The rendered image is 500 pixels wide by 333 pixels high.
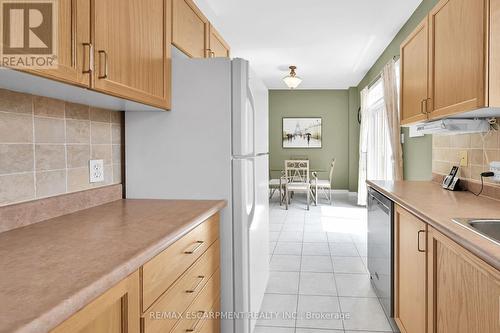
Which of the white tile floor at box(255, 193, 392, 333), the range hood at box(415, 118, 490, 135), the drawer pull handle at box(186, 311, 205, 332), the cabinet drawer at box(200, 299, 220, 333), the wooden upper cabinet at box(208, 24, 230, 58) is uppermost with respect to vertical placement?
the wooden upper cabinet at box(208, 24, 230, 58)

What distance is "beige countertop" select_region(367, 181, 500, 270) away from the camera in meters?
1.11

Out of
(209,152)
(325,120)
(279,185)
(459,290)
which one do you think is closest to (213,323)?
(209,152)

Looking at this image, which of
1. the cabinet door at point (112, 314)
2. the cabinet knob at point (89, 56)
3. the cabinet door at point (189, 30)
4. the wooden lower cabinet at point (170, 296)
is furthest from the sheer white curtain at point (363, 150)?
the cabinet door at point (112, 314)

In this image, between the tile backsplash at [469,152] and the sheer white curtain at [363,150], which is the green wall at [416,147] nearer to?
the tile backsplash at [469,152]

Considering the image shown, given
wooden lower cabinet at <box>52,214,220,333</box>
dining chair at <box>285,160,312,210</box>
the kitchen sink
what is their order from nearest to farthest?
wooden lower cabinet at <box>52,214,220,333</box> → the kitchen sink → dining chair at <box>285,160,312,210</box>

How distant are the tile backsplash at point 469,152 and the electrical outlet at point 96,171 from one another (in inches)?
86.8

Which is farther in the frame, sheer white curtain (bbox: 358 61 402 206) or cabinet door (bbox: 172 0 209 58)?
sheer white curtain (bbox: 358 61 402 206)

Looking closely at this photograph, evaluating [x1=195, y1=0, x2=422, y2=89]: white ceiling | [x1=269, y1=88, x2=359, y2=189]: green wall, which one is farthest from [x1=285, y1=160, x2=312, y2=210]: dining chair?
Answer: [x1=195, y1=0, x2=422, y2=89]: white ceiling

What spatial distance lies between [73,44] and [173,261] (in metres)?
0.78

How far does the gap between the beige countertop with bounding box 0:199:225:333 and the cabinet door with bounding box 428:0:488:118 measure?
1367mm

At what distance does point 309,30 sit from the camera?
4.40 m

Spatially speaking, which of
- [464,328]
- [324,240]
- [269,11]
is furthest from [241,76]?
[324,240]

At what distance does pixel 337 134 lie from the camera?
838cm

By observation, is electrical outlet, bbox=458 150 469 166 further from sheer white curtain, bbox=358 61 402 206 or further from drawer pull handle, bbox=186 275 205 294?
drawer pull handle, bbox=186 275 205 294
